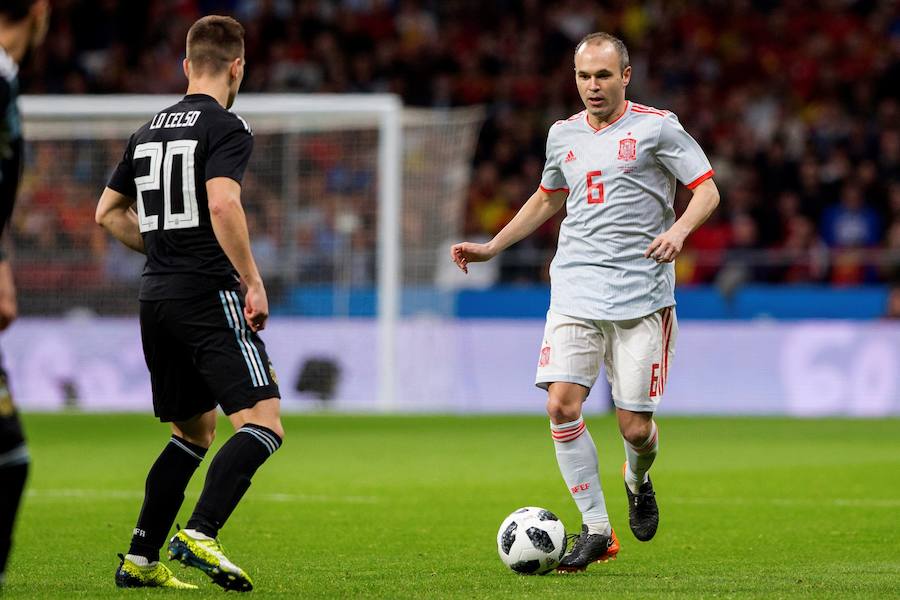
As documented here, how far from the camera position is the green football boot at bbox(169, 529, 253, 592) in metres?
5.32

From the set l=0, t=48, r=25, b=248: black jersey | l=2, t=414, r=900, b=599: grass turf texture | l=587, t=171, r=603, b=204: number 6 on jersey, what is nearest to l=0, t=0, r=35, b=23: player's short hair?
l=0, t=48, r=25, b=248: black jersey

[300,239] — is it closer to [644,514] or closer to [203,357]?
[644,514]

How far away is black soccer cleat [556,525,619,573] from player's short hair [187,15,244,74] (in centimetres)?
257

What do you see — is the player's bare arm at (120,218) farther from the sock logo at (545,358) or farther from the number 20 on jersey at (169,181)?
the sock logo at (545,358)

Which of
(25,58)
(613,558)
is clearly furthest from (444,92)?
(25,58)

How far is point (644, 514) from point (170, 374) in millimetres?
2437

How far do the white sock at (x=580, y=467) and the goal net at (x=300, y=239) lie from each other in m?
10.9

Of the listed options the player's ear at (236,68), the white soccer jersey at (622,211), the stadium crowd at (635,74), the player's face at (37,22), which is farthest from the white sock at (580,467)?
the stadium crowd at (635,74)

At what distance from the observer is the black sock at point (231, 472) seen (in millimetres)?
5488

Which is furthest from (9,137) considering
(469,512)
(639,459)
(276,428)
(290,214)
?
(290,214)

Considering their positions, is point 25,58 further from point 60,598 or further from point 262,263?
point 262,263

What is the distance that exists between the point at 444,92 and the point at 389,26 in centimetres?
243

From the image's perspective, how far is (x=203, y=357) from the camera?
5648 mm

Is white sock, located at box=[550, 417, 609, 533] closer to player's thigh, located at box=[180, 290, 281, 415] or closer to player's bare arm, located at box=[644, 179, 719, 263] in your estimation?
player's bare arm, located at box=[644, 179, 719, 263]
